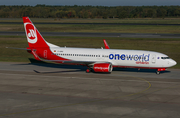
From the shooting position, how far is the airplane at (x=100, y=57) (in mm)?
39869

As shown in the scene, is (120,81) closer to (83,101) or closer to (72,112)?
(83,101)

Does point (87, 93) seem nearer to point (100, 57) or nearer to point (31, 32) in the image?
point (100, 57)

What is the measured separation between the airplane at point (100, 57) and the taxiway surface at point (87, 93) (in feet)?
5.43

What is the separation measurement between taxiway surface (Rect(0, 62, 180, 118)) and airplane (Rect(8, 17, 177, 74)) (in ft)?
5.43

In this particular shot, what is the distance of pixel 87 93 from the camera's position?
29734 millimetres

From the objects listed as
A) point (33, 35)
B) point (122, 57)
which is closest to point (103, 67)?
point (122, 57)

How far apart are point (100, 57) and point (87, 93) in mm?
13136

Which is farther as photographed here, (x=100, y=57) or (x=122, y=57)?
(x=100, y=57)

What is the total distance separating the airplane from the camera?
3987 centimetres

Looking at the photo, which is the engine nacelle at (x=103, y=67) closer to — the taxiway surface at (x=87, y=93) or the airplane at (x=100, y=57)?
the airplane at (x=100, y=57)

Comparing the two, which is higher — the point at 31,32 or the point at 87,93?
the point at 31,32

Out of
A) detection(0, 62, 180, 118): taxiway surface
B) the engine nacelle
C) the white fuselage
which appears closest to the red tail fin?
the white fuselage

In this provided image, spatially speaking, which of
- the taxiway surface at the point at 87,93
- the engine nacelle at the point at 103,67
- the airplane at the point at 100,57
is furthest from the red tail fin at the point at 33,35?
the engine nacelle at the point at 103,67

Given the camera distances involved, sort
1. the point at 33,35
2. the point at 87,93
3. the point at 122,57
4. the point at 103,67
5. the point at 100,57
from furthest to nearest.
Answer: the point at 33,35 → the point at 100,57 → the point at 122,57 → the point at 103,67 → the point at 87,93
